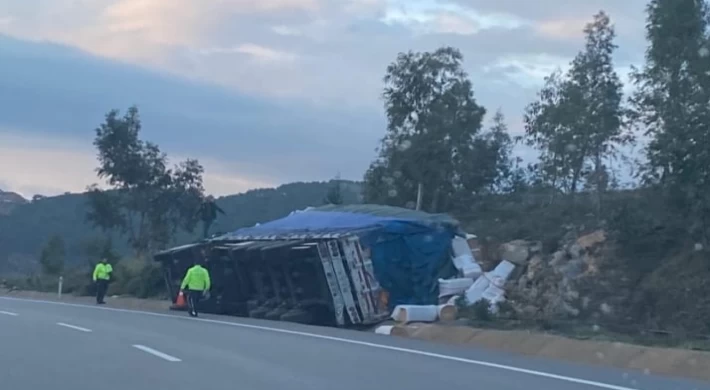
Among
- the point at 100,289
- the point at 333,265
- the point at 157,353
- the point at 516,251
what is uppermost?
the point at 516,251

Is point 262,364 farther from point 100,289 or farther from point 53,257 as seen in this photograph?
point 53,257

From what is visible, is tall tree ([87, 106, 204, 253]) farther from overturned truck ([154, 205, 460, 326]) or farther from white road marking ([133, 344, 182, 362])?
white road marking ([133, 344, 182, 362])

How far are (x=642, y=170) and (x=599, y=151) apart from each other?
11.0 ft

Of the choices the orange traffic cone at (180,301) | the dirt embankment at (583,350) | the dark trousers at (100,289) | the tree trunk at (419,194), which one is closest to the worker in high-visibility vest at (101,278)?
the dark trousers at (100,289)

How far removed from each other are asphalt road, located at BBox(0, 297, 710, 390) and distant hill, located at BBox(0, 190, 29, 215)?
92.7m

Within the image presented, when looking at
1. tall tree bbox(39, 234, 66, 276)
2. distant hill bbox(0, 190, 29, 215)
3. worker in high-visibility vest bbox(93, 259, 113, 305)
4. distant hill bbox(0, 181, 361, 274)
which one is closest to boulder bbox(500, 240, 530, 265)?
worker in high-visibility vest bbox(93, 259, 113, 305)

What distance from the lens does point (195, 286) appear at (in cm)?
3073

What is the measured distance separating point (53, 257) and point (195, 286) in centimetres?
3181

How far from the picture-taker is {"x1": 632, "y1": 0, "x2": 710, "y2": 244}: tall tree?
26500 millimetres

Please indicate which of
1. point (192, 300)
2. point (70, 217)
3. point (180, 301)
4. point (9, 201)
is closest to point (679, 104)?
point (192, 300)

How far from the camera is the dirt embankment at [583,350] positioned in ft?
52.8

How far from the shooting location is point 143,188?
50375 mm

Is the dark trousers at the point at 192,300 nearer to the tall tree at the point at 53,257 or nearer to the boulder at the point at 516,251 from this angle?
the boulder at the point at 516,251

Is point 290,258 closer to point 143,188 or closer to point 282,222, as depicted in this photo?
point 282,222
